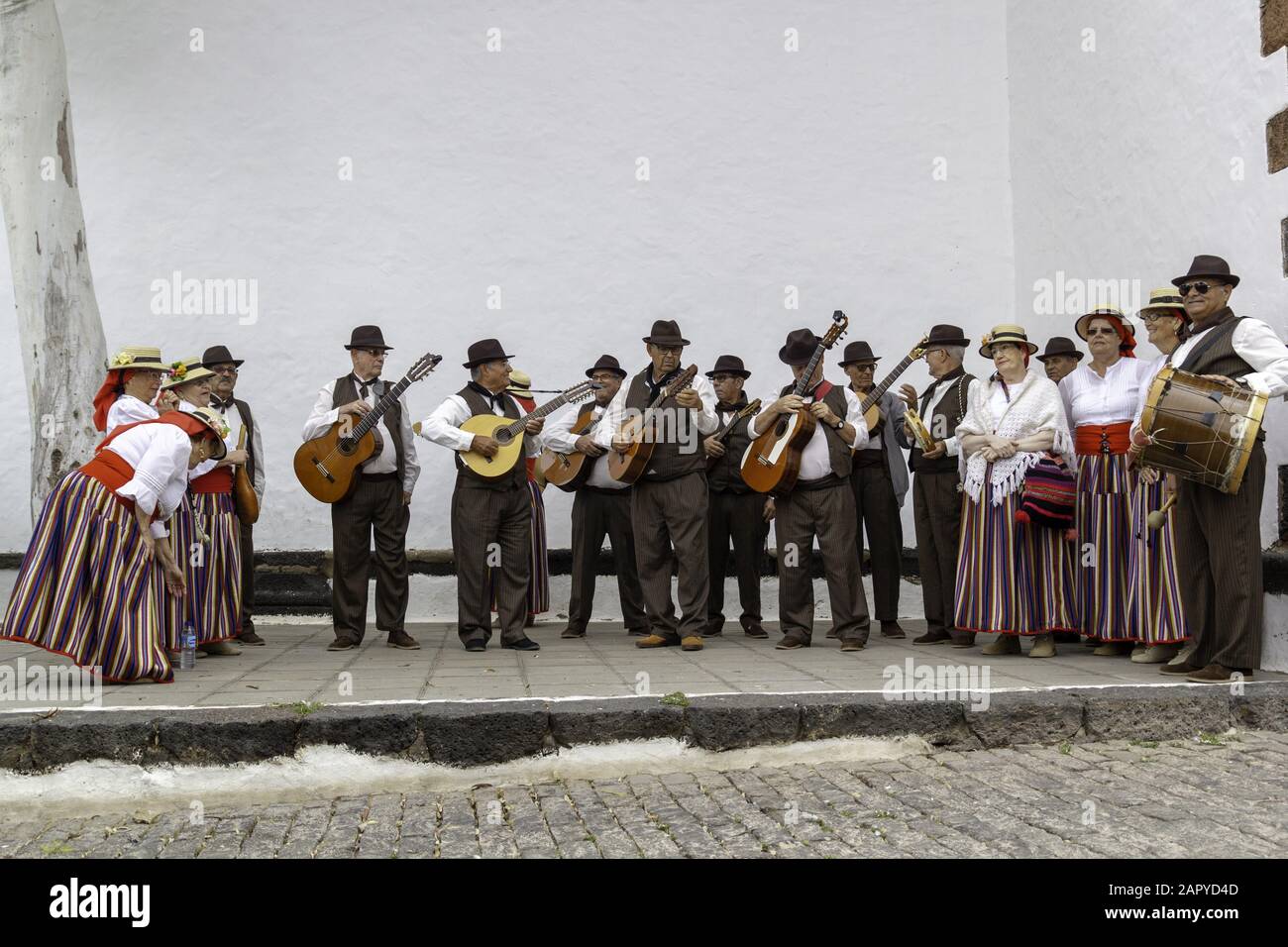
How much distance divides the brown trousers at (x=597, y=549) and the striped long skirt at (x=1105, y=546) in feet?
10.2

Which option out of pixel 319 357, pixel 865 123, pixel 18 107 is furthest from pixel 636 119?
pixel 18 107

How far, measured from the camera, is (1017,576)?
6.77 m

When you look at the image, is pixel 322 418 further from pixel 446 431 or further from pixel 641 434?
pixel 641 434

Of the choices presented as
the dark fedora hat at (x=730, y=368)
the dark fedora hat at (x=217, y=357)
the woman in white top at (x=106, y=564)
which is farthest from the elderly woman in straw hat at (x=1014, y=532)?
the dark fedora hat at (x=217, y=357)

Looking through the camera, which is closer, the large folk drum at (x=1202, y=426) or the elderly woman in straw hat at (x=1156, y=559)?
the large folk drum at (x=1202, y=426)

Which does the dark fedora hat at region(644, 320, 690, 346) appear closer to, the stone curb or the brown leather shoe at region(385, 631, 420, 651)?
the brown leather shoe at region(385, 631, 420, 651)

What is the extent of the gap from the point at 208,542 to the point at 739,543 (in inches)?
144

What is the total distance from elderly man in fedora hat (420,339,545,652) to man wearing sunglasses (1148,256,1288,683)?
3.67 meters

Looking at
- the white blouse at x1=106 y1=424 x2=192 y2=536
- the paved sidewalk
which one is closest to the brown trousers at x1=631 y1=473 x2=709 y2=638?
the paved sidewalk

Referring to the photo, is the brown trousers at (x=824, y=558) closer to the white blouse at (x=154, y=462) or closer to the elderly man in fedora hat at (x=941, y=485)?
the elderly man in fedora hat at (x=941, y=485)

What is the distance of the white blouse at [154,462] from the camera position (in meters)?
5.77

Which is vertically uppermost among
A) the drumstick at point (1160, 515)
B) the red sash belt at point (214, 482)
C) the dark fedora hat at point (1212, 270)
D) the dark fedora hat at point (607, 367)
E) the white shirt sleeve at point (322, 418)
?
the dark fedora hat at point (1212, 270)

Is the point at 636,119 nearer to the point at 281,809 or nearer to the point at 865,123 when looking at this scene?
the point at 865,123

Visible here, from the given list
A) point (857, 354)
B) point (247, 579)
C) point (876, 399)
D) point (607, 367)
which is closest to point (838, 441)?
point (876, 399)
